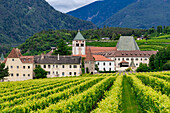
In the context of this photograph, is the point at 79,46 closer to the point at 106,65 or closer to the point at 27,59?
the point at 106,65

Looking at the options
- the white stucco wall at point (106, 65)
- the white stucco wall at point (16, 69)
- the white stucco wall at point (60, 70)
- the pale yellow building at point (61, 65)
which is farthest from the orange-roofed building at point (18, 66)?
the white stucco wall at point (106, 65)

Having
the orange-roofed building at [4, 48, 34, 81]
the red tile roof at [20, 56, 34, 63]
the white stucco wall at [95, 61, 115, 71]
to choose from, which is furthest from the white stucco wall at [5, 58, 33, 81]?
the white stucco wall at [95, 61, 115, 71]

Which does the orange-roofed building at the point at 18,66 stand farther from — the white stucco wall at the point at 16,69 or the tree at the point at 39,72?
the tree at the point at 39,72

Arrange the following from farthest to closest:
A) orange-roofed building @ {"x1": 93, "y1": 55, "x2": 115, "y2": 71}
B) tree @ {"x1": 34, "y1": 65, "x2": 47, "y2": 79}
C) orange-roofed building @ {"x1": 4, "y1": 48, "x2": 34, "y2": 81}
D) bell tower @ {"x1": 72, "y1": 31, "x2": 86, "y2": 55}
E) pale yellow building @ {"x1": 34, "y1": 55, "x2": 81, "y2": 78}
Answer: bell tower @ {"x1": 72, "y1": 31, "x2": 86, "y2": 55} → orange-roofed building @ {"x1": 93, "y1": 55, "x2": 115, "y2": 71} → pale yellow building @ {"x1": 34, "y1": 55, "x2": 81, "y2": 78} → orange-roofed building @ {"x1": 4, "y1": 48, "x2": 34, "y2": 81} → tree @ {"x1": 34, "y1": 65, "x2": 47, "y2": 79}

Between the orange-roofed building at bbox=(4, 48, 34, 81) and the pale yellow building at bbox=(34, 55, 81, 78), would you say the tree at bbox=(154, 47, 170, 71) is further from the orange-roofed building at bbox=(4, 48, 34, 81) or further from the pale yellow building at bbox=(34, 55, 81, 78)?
the orange-roofed building at bbox=(4, 48, 34, 81)

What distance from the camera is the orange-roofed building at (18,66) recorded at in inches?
3383

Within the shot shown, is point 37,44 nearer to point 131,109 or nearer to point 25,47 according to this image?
point 25,47

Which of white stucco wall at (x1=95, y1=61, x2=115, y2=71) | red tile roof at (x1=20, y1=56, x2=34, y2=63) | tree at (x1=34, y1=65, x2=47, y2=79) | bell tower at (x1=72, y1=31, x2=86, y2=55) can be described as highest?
bell tower at (x1=72, y1=31, x2=86, y2=55)

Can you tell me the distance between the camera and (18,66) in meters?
86.6

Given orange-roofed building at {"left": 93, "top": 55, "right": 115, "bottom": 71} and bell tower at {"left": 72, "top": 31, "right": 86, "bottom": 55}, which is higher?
bell tower at {"left": 72, "top": 31, "right": 86, "bottom": 55}

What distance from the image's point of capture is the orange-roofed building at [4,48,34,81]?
8594 centimetres

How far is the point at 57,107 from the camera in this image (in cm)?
1842

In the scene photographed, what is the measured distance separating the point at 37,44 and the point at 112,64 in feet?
344

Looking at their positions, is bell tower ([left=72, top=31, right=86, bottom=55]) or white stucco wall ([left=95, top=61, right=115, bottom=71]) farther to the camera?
bell tower ([left=72, top=31, right=86, bottom=55])
